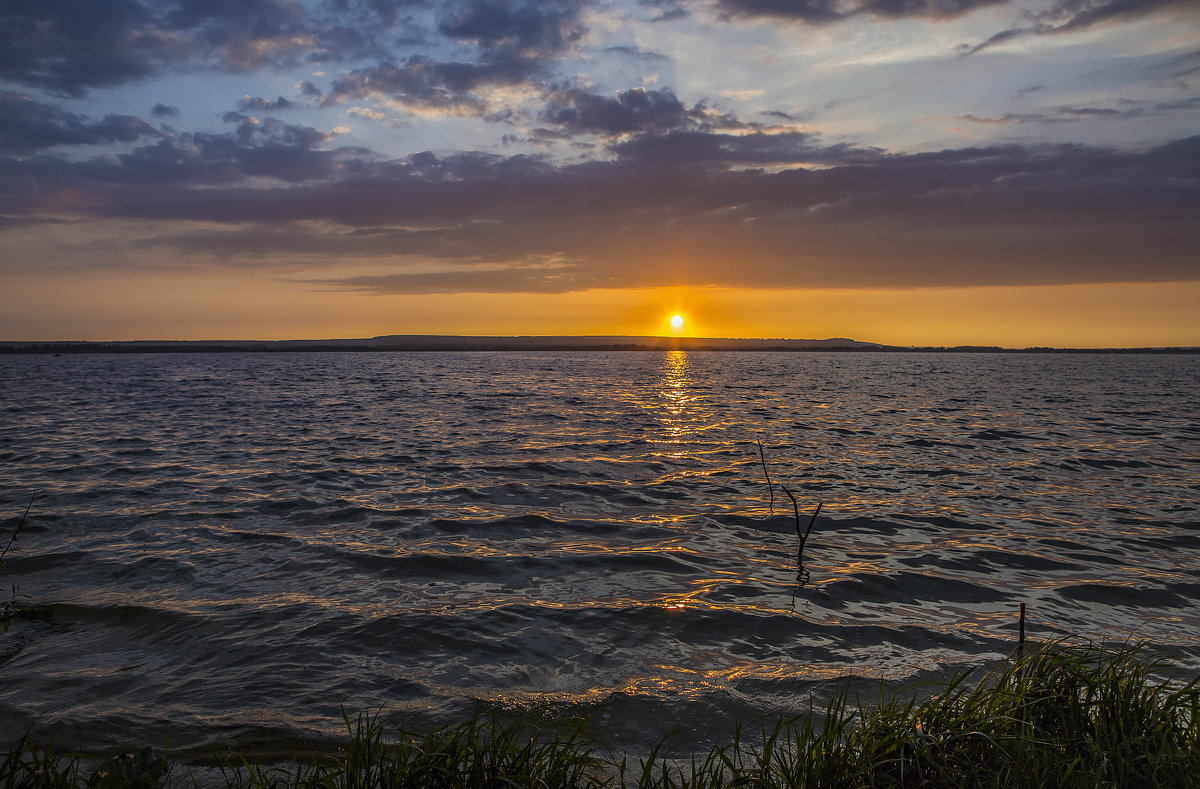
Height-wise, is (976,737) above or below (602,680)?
above

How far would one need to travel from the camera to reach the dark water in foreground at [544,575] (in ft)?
23.7

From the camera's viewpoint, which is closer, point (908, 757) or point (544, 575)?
point (908, 757)

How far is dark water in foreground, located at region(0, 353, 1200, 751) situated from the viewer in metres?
7.24

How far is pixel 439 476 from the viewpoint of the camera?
64.6ft

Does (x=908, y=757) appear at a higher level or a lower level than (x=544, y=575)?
higher

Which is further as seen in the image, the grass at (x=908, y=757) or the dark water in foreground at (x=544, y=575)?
the dark water in foreground at (x=544, y=575)

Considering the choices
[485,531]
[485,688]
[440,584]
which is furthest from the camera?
[485,531]

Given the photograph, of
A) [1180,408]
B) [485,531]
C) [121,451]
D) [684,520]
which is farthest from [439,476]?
[1180,408]

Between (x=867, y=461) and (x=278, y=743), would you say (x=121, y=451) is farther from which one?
(x=867, y=461)

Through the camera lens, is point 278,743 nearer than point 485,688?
Yes

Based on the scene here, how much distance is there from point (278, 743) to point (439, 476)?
13.6m

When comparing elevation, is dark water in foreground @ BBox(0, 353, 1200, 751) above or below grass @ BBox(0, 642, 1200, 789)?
below

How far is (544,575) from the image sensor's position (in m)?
11.1

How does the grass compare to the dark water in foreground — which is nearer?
the grass
